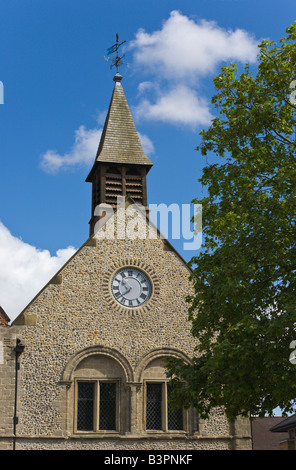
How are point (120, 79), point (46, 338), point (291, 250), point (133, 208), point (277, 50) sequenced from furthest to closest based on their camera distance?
point (120, 79), point (133, 208), point (46, 338), point (277, 50), point (291, 250)

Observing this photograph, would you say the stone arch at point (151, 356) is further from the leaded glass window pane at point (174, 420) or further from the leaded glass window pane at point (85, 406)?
the leaded glass window pane at point (85, 406)

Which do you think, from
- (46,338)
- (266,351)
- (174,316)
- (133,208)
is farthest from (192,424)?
(266,351)

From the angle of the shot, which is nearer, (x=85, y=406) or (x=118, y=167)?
(x=85, y=406)

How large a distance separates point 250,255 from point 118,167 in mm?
15333

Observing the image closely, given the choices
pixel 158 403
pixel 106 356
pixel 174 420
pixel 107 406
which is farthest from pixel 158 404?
pixel 106 356

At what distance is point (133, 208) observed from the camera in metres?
26.0

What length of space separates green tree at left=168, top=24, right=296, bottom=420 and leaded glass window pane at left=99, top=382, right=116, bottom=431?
7790mm

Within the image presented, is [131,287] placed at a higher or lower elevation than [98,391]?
higher

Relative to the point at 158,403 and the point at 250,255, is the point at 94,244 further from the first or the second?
the point at 250,255

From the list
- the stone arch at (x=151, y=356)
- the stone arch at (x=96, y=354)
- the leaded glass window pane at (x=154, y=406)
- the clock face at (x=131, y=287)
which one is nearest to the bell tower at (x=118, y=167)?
the clock face at (x=131, y=287)

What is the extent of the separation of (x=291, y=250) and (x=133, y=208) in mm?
12054

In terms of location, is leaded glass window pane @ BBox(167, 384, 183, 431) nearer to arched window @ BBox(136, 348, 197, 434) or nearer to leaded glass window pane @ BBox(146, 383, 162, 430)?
arched window @ BBox(136, 348, 197, 434)

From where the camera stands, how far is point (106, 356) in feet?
76.8
